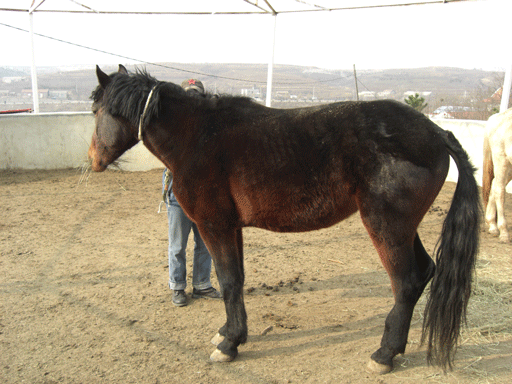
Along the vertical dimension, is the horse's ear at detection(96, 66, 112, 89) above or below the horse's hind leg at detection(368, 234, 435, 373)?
above

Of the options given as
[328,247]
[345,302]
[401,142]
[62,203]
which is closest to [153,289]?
[345,302]

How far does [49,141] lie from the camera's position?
9008 mm

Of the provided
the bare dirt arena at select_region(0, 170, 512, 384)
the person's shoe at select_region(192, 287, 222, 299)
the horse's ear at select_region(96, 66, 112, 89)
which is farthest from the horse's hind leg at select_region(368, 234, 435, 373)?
the horse's ear at select_region(96, 66, 112, 89)

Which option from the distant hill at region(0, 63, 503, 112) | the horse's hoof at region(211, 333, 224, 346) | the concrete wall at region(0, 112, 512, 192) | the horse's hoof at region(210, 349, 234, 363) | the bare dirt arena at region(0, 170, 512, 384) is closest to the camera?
the bare dirt arena at region(0, 170, 512, 384)

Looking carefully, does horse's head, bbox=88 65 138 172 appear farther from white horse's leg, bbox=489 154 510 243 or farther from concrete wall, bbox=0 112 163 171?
concrete wall, bbox=0 112 163 171

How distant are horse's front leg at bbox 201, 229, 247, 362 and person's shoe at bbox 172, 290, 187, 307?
82cm

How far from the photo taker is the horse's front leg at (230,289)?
9.20ft

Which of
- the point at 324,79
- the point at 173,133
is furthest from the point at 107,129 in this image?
Answer: the point at 324,79

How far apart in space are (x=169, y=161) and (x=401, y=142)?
5.41 feet

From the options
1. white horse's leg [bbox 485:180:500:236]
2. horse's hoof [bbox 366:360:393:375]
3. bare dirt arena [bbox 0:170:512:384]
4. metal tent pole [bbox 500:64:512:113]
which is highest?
metal tent pole [bbox 500:64:512:113]

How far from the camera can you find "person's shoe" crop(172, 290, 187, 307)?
3619 millimetres

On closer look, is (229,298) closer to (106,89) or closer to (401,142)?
(401,142)

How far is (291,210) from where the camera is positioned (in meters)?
2.65

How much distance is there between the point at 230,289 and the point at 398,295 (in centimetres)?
119
